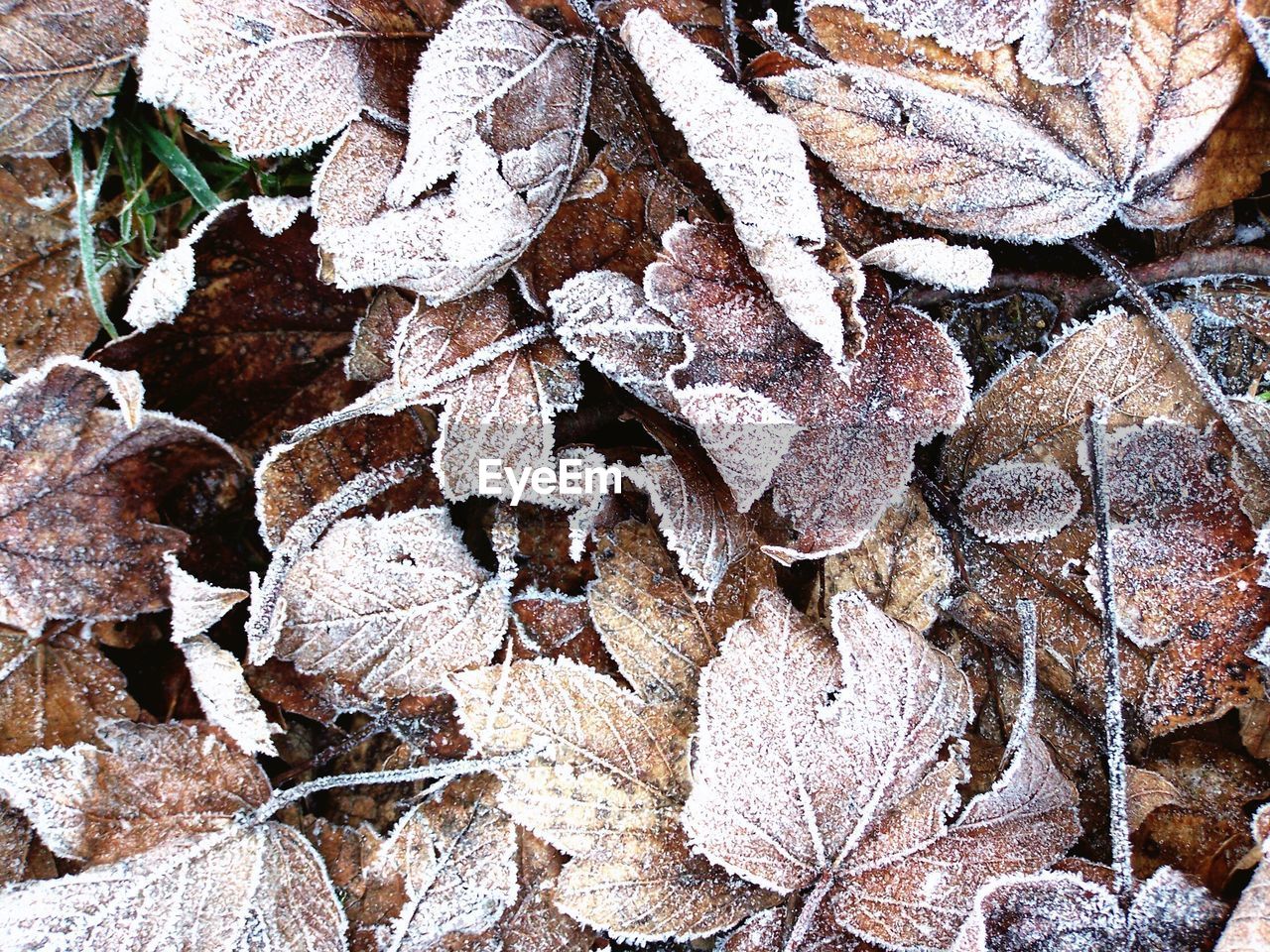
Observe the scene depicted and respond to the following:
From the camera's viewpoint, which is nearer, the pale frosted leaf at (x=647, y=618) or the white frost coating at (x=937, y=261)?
the white frost coating at (x=937, y=261)

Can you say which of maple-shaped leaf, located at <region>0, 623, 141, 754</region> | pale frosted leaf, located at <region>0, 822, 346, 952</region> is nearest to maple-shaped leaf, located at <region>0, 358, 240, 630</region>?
maple-shaped leaf, located at <region>0, 623, 141, 754</region>

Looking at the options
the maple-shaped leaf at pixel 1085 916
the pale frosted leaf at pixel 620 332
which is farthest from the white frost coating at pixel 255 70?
the maple-shaped leaf at pixel 1085 916

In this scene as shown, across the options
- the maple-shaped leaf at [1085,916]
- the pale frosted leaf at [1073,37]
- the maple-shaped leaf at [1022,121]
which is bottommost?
the maple-shaped leaf at [1085,916]

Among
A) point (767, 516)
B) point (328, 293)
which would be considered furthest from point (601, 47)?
point (767, 516)

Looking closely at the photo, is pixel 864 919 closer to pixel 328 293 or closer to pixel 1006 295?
pixel 1006 295

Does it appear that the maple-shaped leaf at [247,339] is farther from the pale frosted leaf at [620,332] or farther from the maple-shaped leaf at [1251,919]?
the maple-shaped leaf at [1251,919]

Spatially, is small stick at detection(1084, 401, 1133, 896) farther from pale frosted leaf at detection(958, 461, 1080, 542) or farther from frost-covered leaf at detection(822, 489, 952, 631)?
frost-covered leaf at detection(822, 489, 952, 631)
